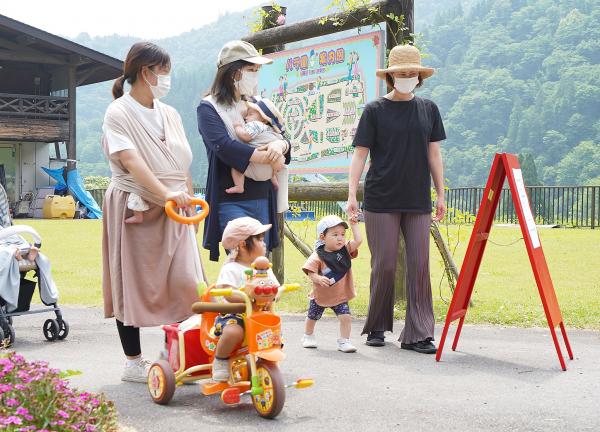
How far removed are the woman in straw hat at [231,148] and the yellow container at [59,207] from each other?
24339 mm

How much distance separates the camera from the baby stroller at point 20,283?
679cm

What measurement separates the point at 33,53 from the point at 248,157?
27.2 m

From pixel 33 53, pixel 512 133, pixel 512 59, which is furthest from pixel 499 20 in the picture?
pixel 33 53

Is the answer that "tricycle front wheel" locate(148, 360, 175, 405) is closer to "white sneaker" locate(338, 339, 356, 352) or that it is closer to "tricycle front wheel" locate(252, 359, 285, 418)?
"tricycle front wheel" locate(252, 359, 285, 418)

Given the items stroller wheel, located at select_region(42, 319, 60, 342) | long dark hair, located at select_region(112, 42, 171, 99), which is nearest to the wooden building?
stroller wheel, located at select_region(42, 319, 60, 342)

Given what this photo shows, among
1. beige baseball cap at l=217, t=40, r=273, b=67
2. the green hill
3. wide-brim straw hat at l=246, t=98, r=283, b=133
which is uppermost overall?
the green hill

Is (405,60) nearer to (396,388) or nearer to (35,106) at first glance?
(396,388)

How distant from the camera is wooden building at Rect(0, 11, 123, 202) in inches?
1177

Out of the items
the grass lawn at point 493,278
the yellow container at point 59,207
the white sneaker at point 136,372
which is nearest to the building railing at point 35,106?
the yellow container at point 59,207

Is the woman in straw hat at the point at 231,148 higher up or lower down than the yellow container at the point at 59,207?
higher up

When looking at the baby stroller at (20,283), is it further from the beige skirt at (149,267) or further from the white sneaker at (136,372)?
the beige skirt at (149,267)

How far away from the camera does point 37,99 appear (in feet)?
103

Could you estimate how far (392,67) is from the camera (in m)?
6.34

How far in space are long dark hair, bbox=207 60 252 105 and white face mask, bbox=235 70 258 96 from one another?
0.04 m
